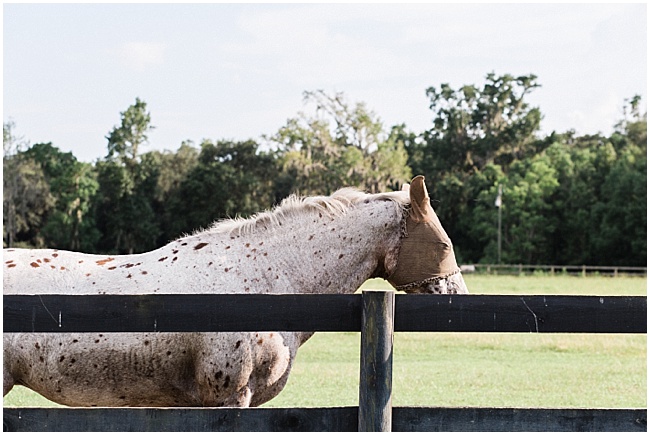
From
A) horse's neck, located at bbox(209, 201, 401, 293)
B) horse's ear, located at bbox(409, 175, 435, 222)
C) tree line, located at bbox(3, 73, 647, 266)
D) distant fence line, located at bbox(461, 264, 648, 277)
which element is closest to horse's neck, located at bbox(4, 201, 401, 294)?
horse's neck, located at bbox(209, 201, 401, 293)

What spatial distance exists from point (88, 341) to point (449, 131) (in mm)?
73531

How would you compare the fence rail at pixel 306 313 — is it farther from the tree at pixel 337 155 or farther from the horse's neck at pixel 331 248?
the tree at pixel 337 155

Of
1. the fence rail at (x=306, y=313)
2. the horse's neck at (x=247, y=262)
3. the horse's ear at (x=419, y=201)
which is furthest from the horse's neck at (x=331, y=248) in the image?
the fence rail at (x=306, y=313)

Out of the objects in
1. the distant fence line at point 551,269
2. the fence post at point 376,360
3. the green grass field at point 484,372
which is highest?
the fence post at point 376,360

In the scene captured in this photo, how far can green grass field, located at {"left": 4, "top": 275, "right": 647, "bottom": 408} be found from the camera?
10.2m

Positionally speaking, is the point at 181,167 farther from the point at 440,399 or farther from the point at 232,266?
the point at 232,266

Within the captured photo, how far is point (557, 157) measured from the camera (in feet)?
220

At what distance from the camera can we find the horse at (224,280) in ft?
15.7

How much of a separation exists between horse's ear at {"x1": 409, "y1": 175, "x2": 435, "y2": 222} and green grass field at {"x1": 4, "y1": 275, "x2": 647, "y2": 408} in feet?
16.0

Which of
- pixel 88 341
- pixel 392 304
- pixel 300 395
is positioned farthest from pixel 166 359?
pixel 300 395

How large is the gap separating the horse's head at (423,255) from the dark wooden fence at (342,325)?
3.94 ft

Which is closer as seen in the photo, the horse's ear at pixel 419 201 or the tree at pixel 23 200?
the horse's ear at pixel 419 201

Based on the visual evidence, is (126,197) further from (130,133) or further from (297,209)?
(297,209)

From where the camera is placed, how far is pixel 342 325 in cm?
406
